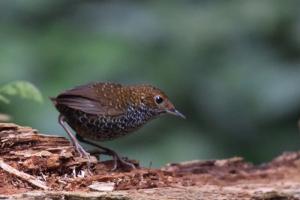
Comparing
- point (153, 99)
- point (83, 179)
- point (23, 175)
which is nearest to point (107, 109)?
point (153, 99)

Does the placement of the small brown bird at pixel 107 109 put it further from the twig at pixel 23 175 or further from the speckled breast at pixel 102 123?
the twig at pixel 23 175

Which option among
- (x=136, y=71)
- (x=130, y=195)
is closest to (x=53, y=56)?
(x=136, y=71)

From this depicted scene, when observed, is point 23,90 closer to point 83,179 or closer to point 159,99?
point 159,99

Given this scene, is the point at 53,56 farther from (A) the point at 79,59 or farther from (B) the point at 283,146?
(B) the point at 283,146

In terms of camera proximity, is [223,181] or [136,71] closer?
[223,181]

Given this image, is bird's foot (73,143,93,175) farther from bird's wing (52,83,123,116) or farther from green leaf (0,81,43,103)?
green leaf (0,81,43,103)

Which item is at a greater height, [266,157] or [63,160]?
[266,157]

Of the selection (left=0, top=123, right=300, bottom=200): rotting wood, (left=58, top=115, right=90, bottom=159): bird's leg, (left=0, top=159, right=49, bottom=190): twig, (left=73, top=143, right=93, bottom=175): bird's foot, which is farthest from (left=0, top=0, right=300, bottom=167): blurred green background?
(left=0, top=159, right=49, bottom=190): twig
